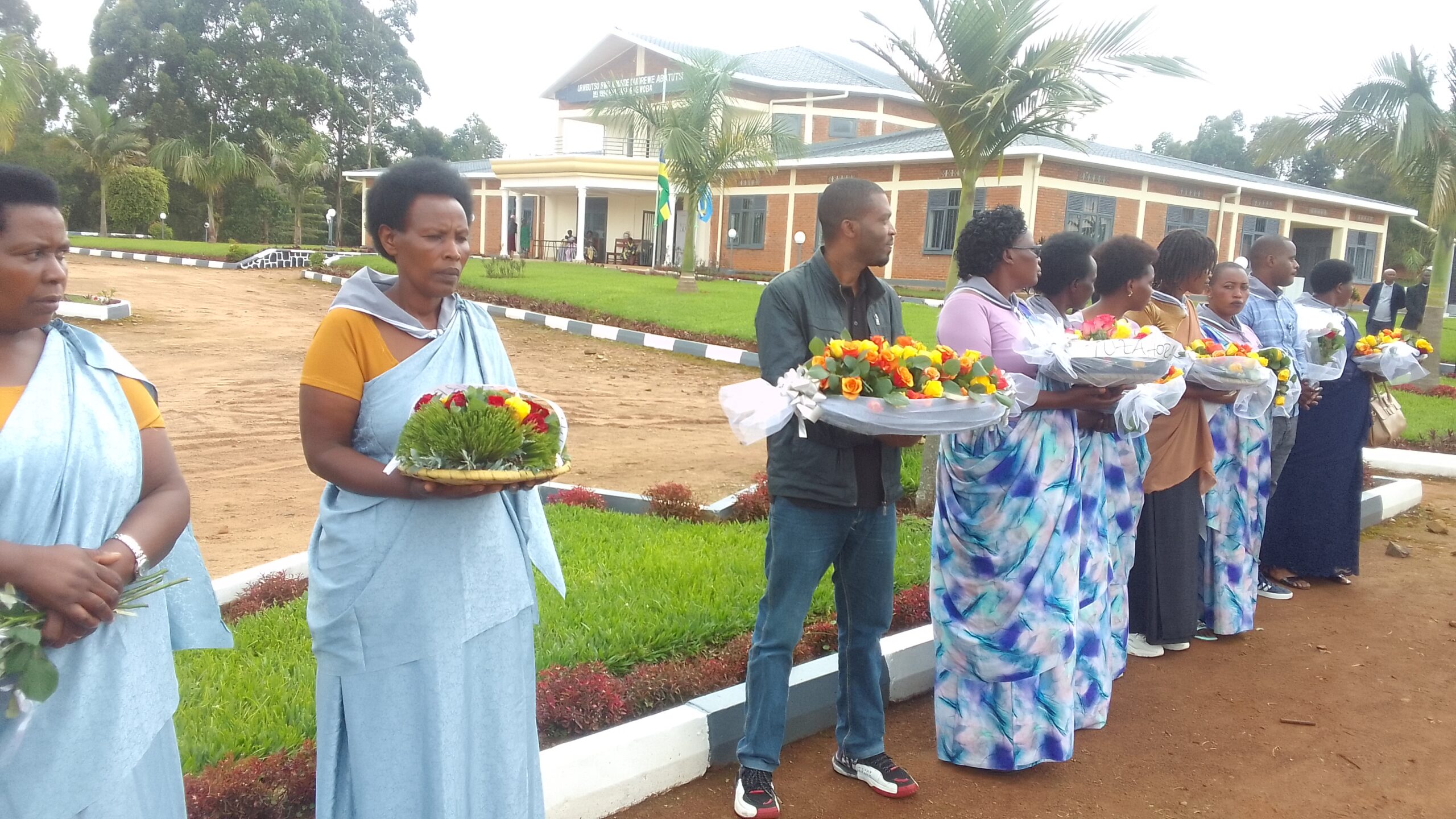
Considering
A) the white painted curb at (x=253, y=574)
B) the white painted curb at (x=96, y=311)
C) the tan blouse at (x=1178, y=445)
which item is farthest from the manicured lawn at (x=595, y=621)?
the white painted curb at (x=96, y=311)

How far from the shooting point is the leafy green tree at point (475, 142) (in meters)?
56.2

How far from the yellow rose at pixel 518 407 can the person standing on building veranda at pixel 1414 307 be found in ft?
64.4

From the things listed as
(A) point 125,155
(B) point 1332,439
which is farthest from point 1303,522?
(A) point 125,155

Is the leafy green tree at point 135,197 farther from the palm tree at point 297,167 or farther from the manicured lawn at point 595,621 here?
the manicured lawn at point 595,621

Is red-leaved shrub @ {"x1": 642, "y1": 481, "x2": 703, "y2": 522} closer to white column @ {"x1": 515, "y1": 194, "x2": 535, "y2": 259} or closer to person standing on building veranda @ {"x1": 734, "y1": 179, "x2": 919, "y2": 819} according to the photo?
person standing on building veranda @ {"x1": 734, "y1": 179, "x2": 919, "y2": 819}

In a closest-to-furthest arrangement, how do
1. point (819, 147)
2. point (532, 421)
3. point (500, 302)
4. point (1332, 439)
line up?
point (532, 421)
point (1332, 439)
point (500, 302)
point (819, 147)

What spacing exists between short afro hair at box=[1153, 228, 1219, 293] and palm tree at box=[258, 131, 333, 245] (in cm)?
3813

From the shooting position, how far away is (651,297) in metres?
20.3

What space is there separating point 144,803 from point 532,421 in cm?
108

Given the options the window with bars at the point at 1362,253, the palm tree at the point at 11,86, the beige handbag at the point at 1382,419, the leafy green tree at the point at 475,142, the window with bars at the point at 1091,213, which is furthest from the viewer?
the leafy green tree at the point at 475,142

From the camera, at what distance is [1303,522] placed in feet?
20.9

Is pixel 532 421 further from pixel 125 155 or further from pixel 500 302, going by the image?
pixel 125 155

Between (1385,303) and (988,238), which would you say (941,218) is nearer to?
(1385,303)

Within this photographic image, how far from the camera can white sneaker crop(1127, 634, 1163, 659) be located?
5074mm
